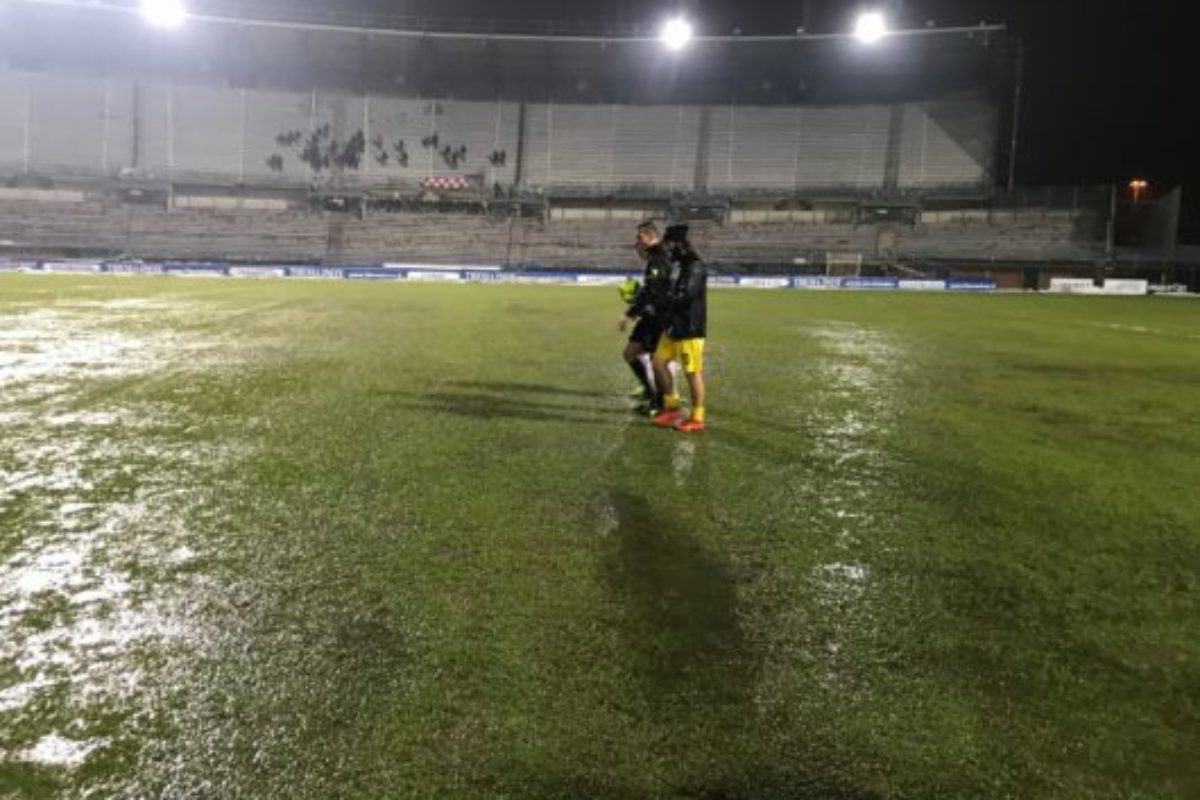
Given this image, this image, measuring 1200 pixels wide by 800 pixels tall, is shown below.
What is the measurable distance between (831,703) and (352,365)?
9553mm

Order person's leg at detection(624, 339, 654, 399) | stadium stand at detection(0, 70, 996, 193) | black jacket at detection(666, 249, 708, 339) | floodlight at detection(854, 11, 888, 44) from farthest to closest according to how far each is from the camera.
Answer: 1. stadium stand at detection(0, 70, 996, 193)
2. floodlight at detection(854, 11, 888, 44)
3. person's leg at detection(624, 339, 654, 399)
4. black jacket at detection(666, 249, 708, 339)

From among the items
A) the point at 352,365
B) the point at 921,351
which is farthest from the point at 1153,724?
the point at 921,351

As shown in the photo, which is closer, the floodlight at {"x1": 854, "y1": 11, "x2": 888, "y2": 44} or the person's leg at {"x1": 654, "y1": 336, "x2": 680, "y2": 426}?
the person's leg at {"x1": 654, "y1": 336, "x2": 680, "y2": 426}

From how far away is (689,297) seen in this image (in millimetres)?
8227

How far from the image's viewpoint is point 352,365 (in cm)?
1174

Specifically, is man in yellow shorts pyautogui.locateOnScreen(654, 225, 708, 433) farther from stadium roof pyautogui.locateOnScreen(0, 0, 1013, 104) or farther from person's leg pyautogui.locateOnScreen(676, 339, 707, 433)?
stadium roof pyautogui.locateOnScreen(0, 0, 1013, 104)

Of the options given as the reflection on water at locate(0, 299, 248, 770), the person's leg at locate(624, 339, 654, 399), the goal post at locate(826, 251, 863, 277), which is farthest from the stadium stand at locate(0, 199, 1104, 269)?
the reflection on water at locate(0, 299, 248, 770)

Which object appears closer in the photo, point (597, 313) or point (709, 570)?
point (709, 570)

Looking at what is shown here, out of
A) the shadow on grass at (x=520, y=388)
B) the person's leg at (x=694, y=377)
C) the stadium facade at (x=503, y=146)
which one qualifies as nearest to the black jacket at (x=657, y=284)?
the person's leg at (x=694, y=377)

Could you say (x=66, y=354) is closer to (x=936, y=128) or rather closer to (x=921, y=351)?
(x=921, y=351)

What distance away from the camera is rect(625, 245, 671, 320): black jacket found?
8.47m

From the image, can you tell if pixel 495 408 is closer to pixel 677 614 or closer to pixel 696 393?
pixel 696 393

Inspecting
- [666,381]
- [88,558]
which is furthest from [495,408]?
[88,558]

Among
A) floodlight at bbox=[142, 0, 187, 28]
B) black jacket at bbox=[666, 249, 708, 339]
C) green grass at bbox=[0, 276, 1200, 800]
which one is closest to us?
green grass at bbox=[0, 276, 1200, 800]
